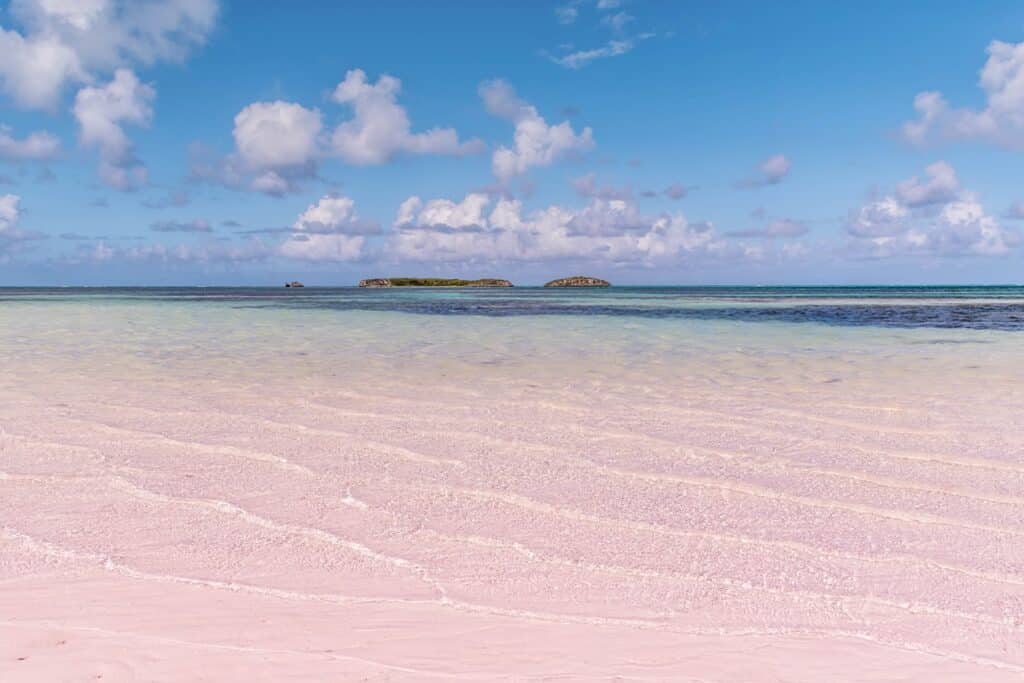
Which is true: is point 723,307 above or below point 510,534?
above

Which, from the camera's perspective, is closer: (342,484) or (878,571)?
(878,571)

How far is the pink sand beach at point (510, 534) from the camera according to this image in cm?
315

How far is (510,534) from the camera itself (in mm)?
4555

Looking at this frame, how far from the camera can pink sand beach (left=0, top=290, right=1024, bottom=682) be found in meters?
3.15

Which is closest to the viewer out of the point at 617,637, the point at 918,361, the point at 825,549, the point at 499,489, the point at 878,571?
the point at 617,637

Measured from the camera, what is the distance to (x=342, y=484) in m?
5.56

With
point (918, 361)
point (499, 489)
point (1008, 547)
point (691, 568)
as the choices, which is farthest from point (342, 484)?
point (918, 361)

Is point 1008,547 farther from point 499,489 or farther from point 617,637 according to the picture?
point 499,489

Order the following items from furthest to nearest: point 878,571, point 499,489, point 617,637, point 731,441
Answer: point 731,441 → point 499,489 → point 878,571 → point 617,637

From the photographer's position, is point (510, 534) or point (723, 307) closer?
point (510, 534)

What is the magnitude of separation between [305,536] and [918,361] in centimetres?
1363

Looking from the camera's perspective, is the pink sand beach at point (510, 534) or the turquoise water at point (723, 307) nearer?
the pink sand beach at point (510, 534)

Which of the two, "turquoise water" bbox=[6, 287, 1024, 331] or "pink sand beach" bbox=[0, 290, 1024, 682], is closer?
"pink sand beach" bbox=[0, 290, 1024, 682]

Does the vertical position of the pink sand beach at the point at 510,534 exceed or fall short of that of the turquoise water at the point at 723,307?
it falls short
